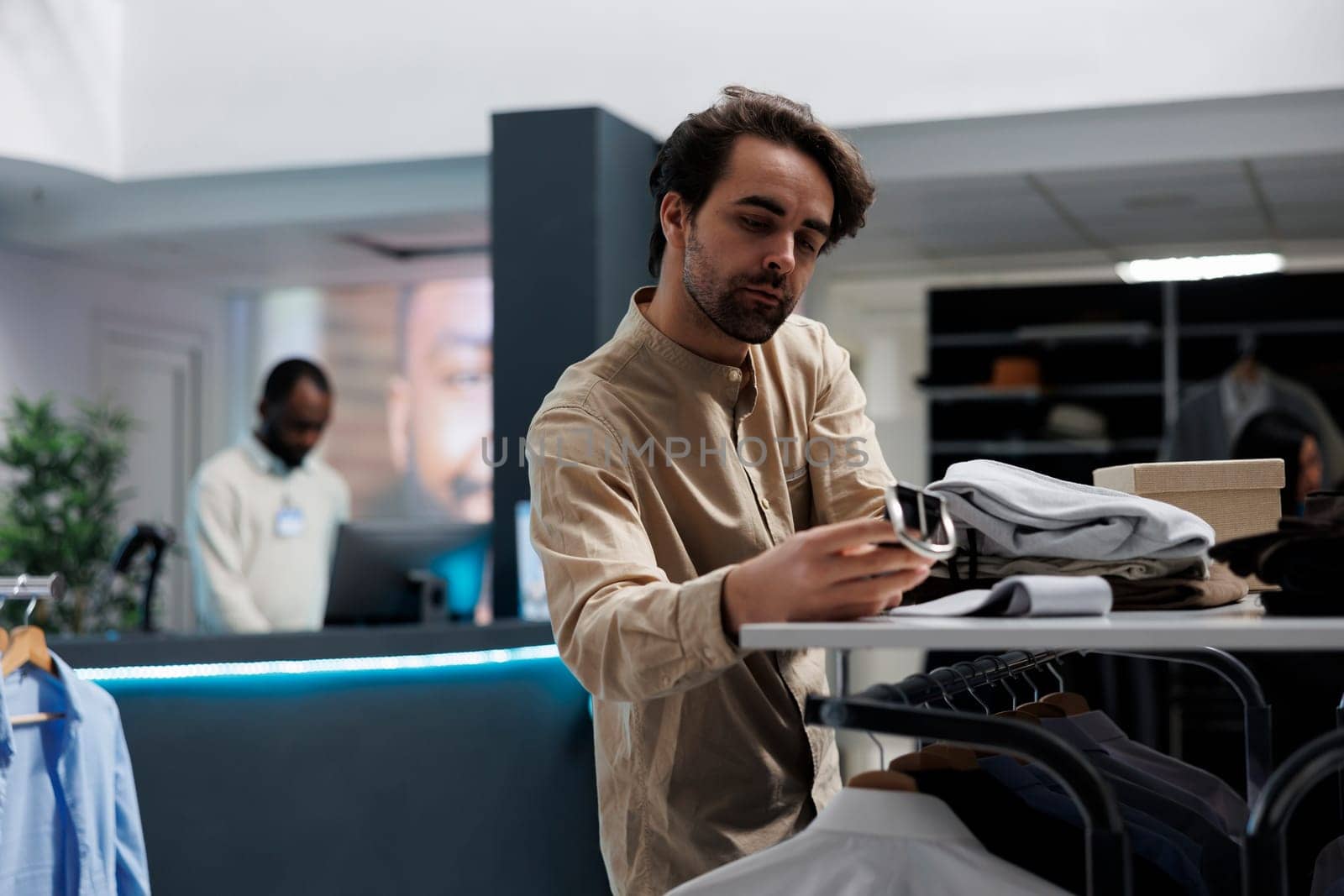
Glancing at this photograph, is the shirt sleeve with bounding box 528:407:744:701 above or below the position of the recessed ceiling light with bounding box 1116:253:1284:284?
below

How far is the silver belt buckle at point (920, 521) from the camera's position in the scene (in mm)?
1040

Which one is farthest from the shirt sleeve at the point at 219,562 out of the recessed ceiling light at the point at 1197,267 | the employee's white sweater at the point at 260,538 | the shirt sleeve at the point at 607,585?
the recessed ceiling light at the point at 1197,267

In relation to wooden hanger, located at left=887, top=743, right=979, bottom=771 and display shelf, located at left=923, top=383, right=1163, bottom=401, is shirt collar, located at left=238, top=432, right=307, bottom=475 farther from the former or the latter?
wooden hanger, located at left=887, top=743, right=979, bottom=771

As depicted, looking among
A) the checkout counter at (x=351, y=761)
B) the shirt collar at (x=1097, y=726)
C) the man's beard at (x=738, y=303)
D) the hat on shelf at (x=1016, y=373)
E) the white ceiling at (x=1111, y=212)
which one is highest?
the white ceiling at (x=1111, y=212)

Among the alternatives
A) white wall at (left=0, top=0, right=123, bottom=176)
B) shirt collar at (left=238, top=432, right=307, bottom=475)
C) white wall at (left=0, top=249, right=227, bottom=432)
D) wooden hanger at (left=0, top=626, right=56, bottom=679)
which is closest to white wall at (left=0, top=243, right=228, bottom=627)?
white wall at (left=0, top=249, right=227, bottom=432)

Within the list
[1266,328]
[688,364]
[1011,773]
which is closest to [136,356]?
[1266,328]

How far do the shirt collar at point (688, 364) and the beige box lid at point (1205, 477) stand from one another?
0.43 metres

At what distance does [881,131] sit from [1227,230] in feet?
8.15

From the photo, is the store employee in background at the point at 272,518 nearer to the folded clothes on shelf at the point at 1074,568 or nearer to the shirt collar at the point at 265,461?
A: the shirt collar at the point at 265,461

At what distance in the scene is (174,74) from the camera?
6.36 metres

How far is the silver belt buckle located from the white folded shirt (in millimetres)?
51

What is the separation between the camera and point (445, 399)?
28.7ft

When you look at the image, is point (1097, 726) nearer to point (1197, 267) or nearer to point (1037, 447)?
point (1037, 447)

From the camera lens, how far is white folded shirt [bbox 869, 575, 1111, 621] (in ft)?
3.46
